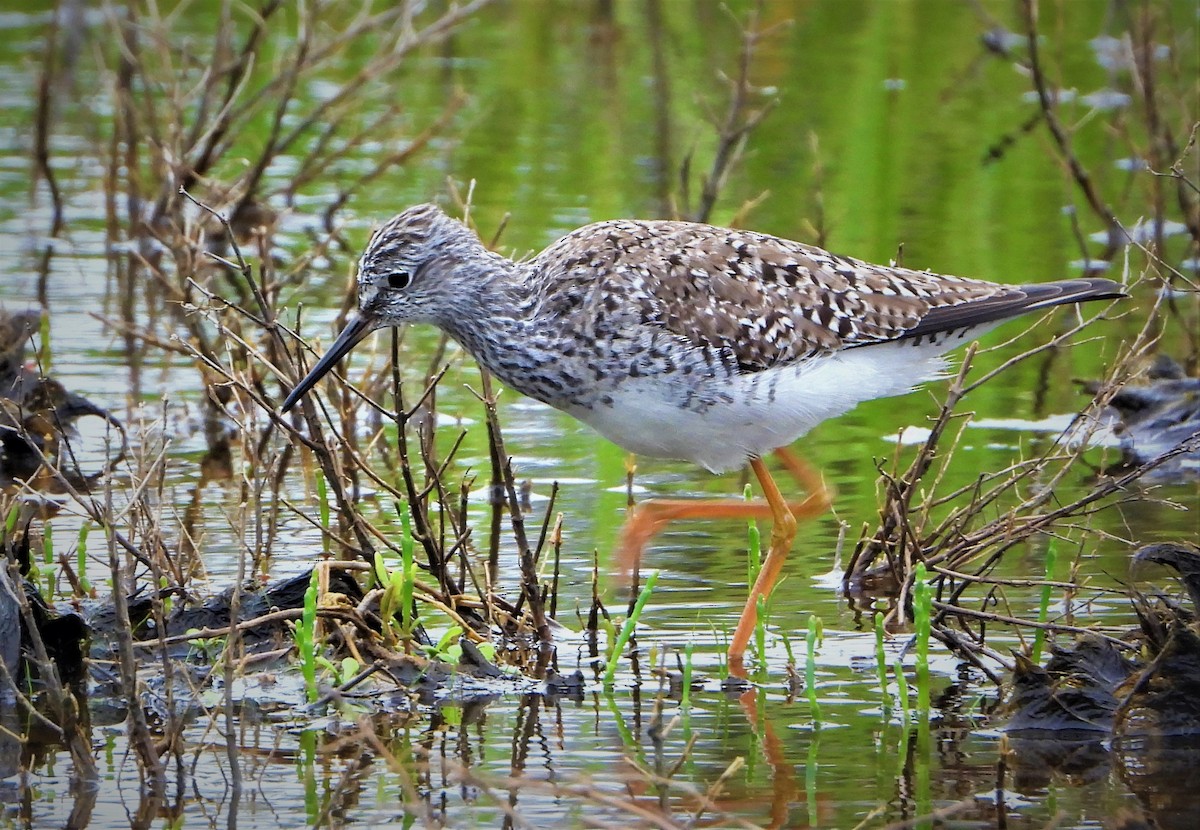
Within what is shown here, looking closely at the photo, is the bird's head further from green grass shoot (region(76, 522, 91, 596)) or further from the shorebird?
green grass shoot (region(76, 522, 91, 596))

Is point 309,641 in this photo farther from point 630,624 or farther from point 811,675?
point 811,675

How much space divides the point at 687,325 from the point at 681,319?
0.11 ft

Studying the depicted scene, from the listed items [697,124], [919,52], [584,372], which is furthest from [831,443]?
[919,52]

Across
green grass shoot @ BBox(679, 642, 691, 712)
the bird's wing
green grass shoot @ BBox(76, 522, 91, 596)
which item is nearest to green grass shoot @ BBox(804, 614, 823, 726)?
green grass shoot @ BBox(679, 642, 691, 712)

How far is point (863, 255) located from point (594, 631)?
5.71 meters

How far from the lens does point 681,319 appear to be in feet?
22.4

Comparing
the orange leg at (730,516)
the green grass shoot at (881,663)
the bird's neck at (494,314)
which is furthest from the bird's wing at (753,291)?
the green grass shoot at (881,663)

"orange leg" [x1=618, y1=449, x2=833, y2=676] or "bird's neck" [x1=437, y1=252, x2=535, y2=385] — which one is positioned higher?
"bird's neck" [x1=437, y1=252, x2=535, y2=385]

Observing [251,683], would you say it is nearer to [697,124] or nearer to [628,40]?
[697,124]

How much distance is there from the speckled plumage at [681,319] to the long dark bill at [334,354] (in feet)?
0.04

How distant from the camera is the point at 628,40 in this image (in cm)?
1956

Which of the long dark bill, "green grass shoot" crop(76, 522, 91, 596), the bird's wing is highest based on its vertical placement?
the bird's wing

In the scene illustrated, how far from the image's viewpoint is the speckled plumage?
6734 millimetres

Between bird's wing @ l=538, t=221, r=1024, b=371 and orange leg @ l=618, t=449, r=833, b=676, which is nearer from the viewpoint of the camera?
bird's wing @ l=538, t=221, r=1024, b=371
